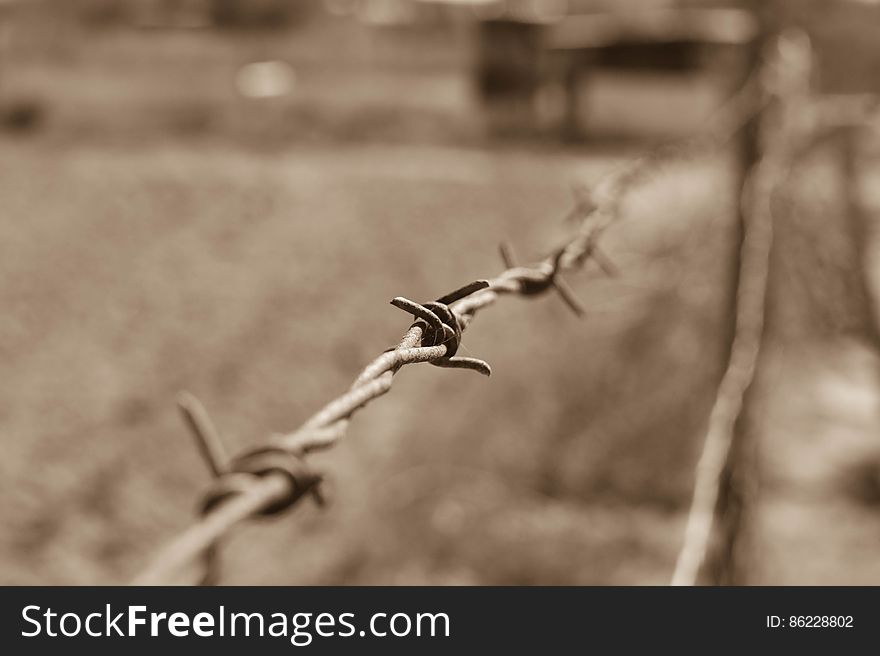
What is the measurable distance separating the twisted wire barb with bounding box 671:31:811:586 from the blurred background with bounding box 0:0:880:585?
0.10 m

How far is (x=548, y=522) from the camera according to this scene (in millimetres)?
4215

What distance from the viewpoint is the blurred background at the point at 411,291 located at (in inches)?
159

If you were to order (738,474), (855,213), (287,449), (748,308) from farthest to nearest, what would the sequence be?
1. (855,213)
2. (748,308)
3. (738,474)
4. (287,449)

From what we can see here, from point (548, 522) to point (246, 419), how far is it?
237 cm

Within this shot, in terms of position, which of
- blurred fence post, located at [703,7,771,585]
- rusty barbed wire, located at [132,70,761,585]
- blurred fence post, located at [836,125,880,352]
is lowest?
rusty barbed wire, located at [132,70,761,585]

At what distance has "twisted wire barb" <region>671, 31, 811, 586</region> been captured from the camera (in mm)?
1834

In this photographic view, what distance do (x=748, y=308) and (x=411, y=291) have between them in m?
5.62

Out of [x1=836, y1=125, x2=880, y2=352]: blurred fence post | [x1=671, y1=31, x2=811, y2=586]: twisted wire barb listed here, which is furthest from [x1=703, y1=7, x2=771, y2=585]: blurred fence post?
[x1=836, y1=125, x2=880, y2=352]: blurred fence post

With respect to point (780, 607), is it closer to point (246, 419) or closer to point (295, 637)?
point (295, 637)

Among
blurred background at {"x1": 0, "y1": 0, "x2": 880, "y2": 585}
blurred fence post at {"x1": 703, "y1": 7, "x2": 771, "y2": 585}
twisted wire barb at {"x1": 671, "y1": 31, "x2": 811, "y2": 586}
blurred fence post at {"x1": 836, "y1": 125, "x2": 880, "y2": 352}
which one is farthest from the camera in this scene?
blurred background at {"x1": 0, "y1": 0, "x2": 880, "y2": 585}

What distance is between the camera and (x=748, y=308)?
2.34m

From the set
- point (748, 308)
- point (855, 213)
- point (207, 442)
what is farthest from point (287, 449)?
point (855, 213)

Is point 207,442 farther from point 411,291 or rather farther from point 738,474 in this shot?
point 411,291

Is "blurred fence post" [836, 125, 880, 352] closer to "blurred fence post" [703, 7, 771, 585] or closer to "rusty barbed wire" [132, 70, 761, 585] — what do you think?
"blurred fence post" [703, 7, 771, 585]
